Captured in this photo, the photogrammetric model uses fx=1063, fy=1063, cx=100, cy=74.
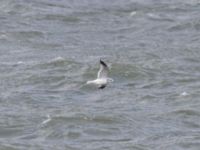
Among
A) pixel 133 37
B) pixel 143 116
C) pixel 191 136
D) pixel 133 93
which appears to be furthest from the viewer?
pixel 133 37

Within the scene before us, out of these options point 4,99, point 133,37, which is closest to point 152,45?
point 133,37

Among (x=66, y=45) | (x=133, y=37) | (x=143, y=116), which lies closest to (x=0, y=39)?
(x=66, y=45)

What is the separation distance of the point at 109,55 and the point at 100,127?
7.32 metres

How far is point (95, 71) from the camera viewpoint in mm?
31344

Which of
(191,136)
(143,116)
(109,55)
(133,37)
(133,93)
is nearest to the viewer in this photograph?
(191,136)

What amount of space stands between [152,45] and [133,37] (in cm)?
135

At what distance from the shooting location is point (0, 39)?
35031mm

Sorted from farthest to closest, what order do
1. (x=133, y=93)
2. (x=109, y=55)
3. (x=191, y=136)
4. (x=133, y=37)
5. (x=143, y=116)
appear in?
(x=133, y=37)
(x=109, y=55)
(x=133, y=93)
(x=143, y=116)
(x=191, y=136)

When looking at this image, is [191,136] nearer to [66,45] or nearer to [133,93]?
[133,93]

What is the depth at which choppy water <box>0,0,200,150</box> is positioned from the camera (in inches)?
1009

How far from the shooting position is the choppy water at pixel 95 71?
25625 millimetres

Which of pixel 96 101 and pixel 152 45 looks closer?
pixel 96 101

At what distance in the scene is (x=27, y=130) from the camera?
25.8m

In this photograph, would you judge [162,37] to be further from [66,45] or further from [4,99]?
[4,99]
